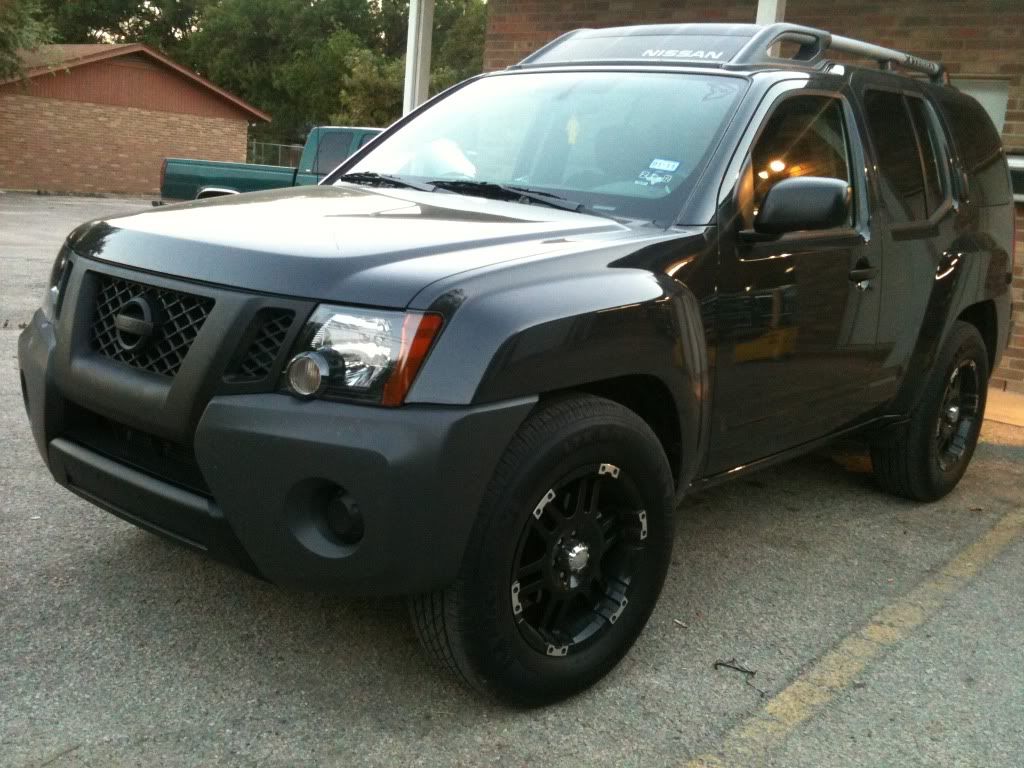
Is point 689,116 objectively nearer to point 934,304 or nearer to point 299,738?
point 934,304

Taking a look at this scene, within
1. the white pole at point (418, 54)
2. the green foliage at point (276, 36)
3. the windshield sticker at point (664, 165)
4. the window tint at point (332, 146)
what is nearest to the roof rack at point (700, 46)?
the windshield sticker at point (664, 165)

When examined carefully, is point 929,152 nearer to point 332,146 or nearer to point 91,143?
point 332,146

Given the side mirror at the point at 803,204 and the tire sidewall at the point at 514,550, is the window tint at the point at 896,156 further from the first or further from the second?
the tire sidewall at the point at 514,550

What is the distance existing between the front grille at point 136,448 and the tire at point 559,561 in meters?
0.66

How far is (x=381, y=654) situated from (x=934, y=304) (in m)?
2.78

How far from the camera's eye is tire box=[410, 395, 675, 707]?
8.98 ft

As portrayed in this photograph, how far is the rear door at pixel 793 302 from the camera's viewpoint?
3.54 meters

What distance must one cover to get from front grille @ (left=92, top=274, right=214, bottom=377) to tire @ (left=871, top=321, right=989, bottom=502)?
327 centimetres

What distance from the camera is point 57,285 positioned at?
10.9 feet

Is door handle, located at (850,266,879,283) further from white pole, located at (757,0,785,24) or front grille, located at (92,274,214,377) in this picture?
white pole, located at (757,0,785,24)

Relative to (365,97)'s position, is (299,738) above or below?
below

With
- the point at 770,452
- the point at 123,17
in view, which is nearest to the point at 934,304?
the point at 770,452

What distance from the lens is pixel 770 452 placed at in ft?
13.0

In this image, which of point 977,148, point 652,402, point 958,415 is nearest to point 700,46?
point 652,402
